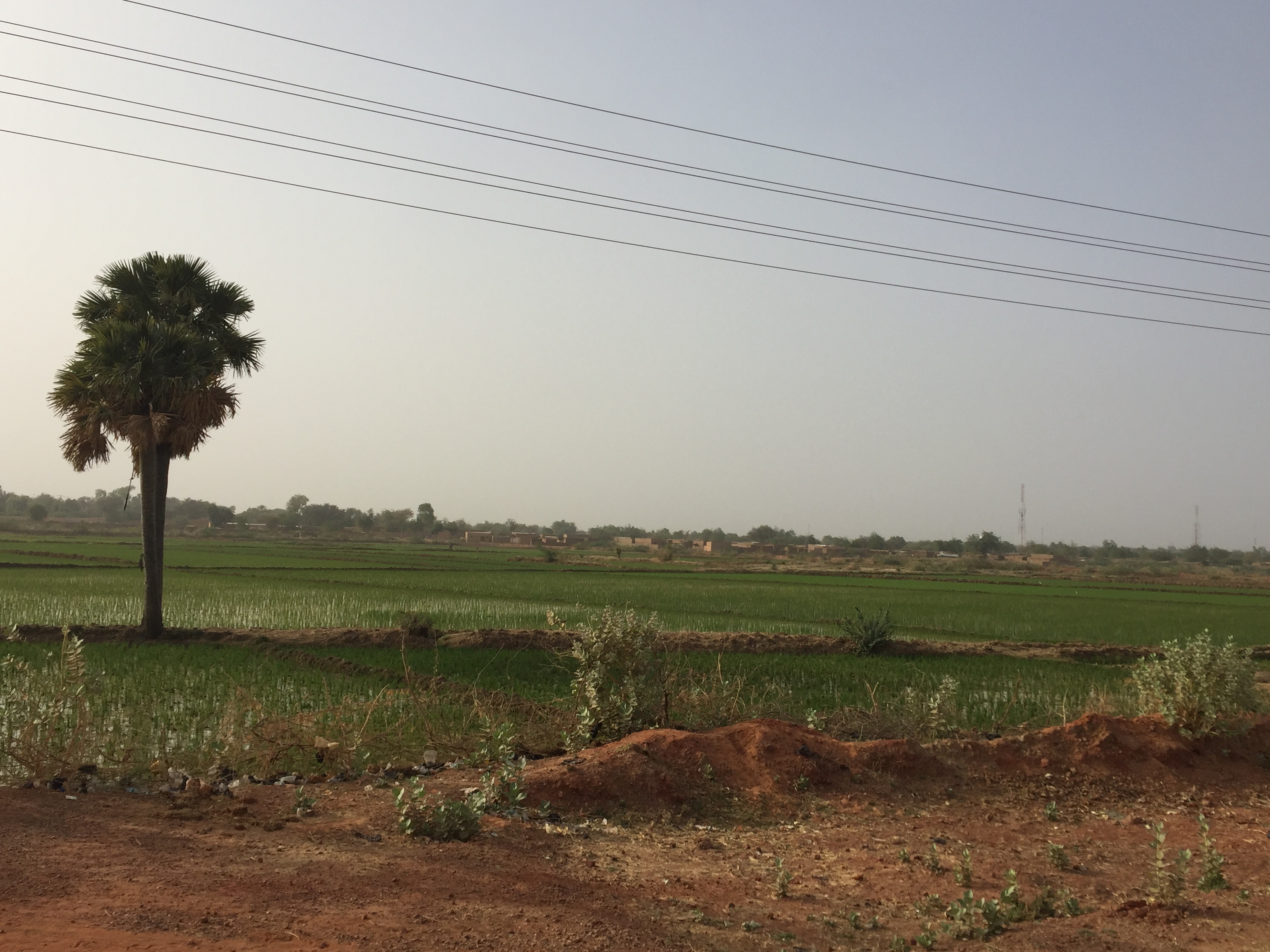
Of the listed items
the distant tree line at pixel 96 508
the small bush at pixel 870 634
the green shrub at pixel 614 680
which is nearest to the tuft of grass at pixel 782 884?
the green shrub at pixel 614 680

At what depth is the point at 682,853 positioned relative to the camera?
6824 mm

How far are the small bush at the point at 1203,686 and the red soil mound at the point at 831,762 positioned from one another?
225mm

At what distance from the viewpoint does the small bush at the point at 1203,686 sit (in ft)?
34.3

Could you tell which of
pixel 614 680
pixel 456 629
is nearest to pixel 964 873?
pixel 614 680

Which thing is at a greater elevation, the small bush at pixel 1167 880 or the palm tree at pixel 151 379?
the palm tree at pixel 151 379

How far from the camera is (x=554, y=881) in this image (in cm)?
586

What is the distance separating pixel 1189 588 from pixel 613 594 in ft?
148

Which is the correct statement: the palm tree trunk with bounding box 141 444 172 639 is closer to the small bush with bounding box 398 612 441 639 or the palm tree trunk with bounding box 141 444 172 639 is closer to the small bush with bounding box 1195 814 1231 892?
the small bush with bounding box 398 612 441 639

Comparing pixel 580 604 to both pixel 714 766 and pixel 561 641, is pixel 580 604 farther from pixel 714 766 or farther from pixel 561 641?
pixel 714 766

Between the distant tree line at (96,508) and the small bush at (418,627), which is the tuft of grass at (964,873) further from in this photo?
the distant tree line at (96,508)

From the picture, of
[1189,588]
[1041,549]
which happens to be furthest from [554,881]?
[1041,549]

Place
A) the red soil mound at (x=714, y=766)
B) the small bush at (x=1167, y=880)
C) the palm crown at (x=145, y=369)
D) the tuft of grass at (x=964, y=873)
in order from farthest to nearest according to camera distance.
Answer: the palm crown at (x=145, y=369) < the red soil mound at (x=714, y=766) < the tuft of grass at (x=964, y=873) < the small bush at (x=1167, y=880)

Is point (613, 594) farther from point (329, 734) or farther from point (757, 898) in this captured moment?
point (757, 898)

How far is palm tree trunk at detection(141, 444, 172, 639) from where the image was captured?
19.2 m
